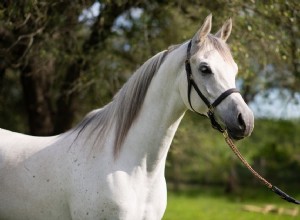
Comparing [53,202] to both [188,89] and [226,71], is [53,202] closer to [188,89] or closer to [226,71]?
[188,89]

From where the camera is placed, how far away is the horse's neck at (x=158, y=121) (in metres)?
3.46

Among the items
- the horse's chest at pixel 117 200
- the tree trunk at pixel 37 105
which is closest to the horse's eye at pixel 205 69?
the horse's chest at pixel 117 200

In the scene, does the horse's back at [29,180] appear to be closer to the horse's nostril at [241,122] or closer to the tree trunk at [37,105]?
the horse's nostril at [241,122]

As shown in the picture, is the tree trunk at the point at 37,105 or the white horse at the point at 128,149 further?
the tree trunk at the point at 37,105

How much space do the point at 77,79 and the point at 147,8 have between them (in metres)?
1.64

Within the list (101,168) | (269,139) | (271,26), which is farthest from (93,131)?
(269,139)

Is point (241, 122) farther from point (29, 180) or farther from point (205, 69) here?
point (29, 180)

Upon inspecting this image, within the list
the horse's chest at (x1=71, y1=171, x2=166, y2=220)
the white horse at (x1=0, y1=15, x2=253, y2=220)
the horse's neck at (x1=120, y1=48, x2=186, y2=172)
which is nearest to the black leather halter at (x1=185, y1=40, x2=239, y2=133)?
the white horse at (x1=0, y1=15, x2=253, y2=220)

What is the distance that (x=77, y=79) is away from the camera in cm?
696

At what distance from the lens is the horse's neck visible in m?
3.46

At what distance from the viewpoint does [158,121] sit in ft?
11.4

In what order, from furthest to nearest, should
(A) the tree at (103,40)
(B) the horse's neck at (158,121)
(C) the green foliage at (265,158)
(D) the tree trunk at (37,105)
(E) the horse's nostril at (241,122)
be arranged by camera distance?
1. (C) the green foliage at (265,158)
2. (D) the tree trunk at (37,105)
3. (A) the tree at (103,40)
4. (B) the horse's neck at (158,121)
5. (E) the horse's nostril at (241,122)

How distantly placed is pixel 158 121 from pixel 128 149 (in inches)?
12.7

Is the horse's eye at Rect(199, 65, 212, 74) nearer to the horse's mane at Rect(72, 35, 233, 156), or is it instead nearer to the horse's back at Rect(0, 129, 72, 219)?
the horse's mane at Rect(72, 35, 233, 156)
